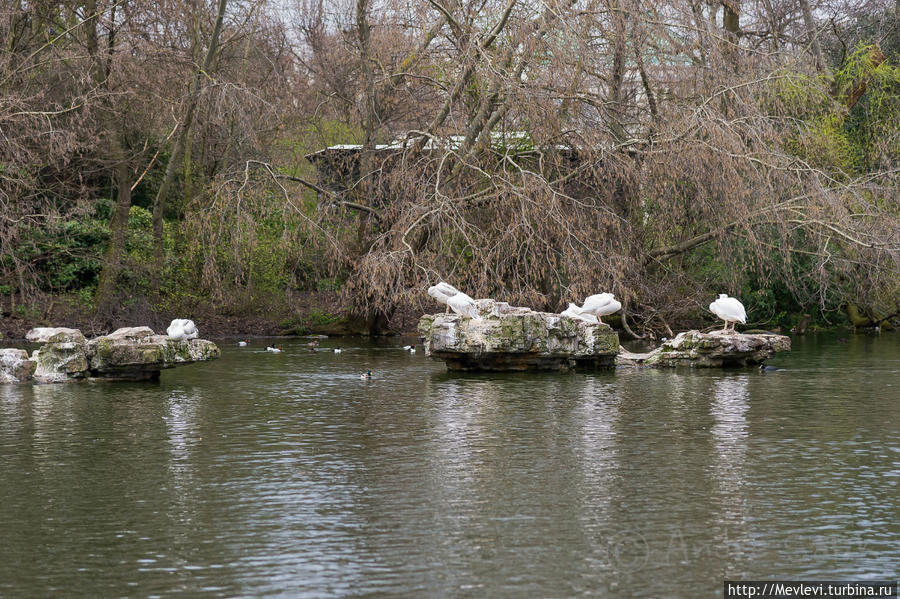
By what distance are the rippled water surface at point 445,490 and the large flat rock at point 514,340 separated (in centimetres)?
179

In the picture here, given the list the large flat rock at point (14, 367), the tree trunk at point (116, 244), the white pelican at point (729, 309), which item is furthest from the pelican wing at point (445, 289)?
the tree trunk at point (116, 244)

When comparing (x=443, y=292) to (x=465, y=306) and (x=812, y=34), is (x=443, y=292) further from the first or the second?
(x=812, y=34)

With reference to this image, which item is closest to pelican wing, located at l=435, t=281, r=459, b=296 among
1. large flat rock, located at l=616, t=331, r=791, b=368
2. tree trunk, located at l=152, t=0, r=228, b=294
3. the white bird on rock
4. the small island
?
Answer: large flat rock, located at l=616, t=331, r=791, b=368

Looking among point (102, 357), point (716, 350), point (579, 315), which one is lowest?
point (716, 350)

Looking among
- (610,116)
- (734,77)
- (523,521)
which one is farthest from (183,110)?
(523,521)

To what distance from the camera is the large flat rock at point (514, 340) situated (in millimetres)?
16812

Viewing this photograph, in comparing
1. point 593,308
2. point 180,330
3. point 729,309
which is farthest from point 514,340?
point 180,330

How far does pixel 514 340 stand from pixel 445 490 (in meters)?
8.53

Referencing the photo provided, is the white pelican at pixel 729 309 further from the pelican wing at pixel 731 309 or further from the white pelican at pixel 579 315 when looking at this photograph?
the white pelican at pixel 579 315

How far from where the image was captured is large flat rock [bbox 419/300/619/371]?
662 inches

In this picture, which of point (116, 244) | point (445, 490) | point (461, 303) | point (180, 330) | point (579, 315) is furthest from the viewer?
point (116, 244)

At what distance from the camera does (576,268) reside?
21.3m

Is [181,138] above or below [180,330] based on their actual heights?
above

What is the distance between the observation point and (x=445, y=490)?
27.5 feet
